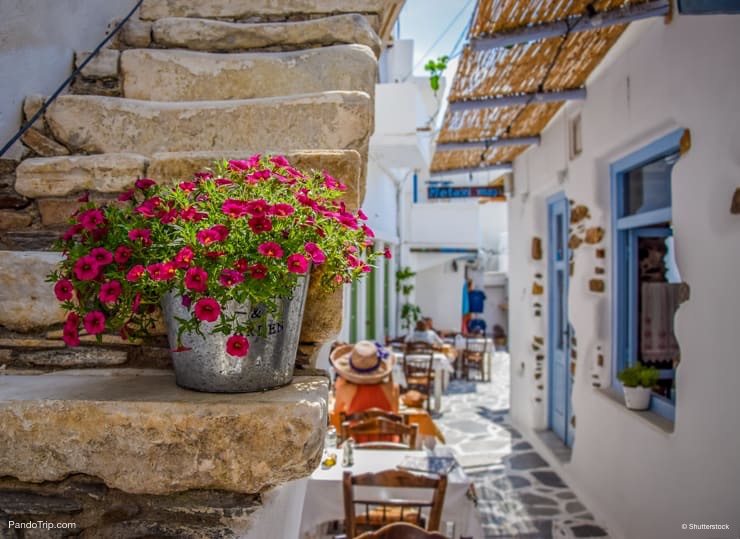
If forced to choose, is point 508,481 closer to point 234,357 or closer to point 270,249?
point 234,357

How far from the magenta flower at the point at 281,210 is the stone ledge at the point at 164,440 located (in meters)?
0.36

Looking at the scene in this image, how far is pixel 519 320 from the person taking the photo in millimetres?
6918

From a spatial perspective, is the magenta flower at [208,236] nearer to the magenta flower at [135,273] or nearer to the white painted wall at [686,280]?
the magenta flower at [135,273]

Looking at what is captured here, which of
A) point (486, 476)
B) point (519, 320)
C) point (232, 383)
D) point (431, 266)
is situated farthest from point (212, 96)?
point (431, 266)

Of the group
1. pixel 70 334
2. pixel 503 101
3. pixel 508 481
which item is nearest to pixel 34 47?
pixel 70 334

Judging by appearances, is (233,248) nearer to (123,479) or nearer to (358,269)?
(358,269)

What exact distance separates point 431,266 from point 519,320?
984cm

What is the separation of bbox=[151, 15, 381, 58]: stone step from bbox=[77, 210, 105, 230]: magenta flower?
1043mm

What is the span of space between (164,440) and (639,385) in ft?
10.6

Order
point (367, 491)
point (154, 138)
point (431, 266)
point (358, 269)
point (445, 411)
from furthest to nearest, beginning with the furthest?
point (431, 266) → point (445, 411) → point (367, 491) → point (154, 138) → point (358, 269)

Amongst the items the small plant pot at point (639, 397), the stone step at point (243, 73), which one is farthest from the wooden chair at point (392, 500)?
the stone step at point (243, 73)

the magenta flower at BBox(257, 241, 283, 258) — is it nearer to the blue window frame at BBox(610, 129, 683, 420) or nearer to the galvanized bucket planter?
the galvanized bucket planter

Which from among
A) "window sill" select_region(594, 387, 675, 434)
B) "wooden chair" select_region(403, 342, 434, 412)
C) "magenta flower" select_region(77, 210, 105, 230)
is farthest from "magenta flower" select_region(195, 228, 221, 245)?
"wooden chair" select_region(403, 342, 434, 412)

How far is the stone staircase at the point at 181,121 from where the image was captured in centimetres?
145
